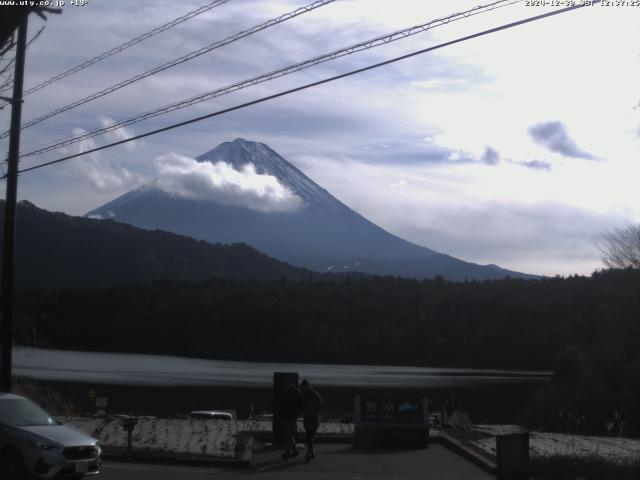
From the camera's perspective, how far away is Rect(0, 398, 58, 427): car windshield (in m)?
13.9

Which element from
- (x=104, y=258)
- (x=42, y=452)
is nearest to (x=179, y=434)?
(x=42, y=452)

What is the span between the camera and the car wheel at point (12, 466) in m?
13.2

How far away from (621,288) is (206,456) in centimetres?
3468

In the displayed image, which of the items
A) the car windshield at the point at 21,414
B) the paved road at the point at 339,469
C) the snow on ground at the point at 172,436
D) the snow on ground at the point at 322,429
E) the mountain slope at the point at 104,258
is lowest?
the paved road at the point at 339,469

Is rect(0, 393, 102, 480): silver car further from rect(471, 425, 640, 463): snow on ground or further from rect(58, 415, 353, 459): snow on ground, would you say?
rect(471, 425, 640, 463): snow on ground

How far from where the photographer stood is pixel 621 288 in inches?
1845

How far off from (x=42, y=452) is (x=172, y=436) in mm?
8207

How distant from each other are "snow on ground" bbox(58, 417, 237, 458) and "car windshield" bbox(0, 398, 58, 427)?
3.89 m

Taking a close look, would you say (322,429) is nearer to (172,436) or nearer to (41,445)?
(172,436)

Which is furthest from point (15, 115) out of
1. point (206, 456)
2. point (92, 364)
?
point (92, 364)

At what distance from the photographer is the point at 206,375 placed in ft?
279

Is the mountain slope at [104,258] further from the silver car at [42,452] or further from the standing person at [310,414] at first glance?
the silver car at [42,452]

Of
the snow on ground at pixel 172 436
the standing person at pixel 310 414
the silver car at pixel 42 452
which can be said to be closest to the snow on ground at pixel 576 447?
the standing person at pixel 310 414

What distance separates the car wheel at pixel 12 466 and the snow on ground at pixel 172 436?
4.89 m
